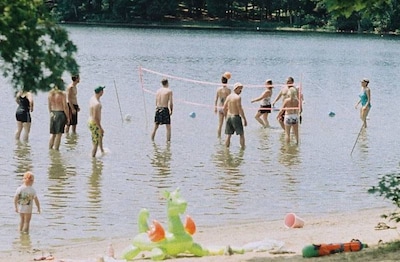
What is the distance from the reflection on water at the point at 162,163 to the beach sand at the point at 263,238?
368 cm

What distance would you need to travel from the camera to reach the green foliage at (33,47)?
774 cm

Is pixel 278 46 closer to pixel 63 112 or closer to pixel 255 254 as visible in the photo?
pixel 63 112

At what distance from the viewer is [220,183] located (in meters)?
17.3

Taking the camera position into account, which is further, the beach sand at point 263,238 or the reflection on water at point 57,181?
the reflection on water at point 57,181

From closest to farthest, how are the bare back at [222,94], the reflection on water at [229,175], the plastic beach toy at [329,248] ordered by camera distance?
the plastic beach toy at [329,248] → the reflection on water at [229,175] → the bare back at [222,94]

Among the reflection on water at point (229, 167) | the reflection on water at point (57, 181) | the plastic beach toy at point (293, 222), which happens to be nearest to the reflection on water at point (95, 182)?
the reflection on water at point (57, 181)

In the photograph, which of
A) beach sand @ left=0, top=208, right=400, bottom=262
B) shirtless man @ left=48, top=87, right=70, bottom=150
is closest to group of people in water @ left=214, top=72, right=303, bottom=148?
shirtless man @ left=48, top=87, right=70, bottom=150

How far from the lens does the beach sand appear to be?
11.0 metres

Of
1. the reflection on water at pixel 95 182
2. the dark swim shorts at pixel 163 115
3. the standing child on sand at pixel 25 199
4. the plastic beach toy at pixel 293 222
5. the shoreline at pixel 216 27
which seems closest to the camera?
the standing child on sand at pixel 25 199

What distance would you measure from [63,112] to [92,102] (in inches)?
57.4

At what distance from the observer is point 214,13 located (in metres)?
116

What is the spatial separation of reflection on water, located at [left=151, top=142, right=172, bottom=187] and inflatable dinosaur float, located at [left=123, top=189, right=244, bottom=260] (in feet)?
20.0

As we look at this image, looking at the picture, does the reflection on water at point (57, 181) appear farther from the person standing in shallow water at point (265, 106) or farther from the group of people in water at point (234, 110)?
the person standing in shallow water at point (265, 106)

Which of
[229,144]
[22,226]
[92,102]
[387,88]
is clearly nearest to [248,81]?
[387,88]
